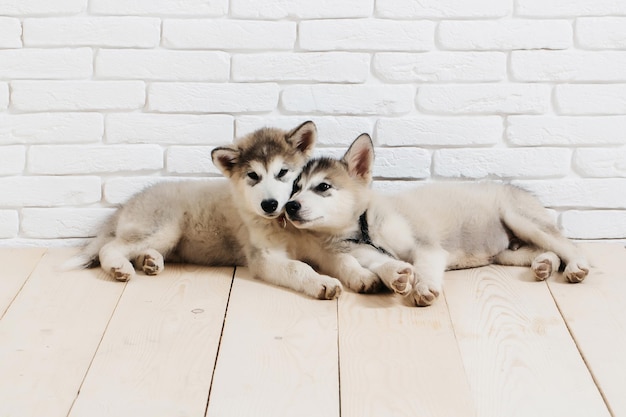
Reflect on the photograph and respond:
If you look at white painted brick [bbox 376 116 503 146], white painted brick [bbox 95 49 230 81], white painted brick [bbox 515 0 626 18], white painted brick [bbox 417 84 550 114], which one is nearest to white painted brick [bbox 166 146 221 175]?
white painted brick [bbox 95 49 230 81]

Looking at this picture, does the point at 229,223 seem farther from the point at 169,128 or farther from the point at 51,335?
the point at 51,335

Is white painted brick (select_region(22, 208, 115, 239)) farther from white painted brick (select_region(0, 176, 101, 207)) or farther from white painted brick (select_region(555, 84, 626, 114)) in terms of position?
white painted brick (select_region(555, 84, 626, 114))

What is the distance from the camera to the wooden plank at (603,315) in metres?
2.48

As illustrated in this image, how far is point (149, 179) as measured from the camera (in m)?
3.62

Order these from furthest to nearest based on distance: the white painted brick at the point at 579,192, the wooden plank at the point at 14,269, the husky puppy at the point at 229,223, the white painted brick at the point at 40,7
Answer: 1. the white painted brick at the point at 579,192
2. the white painted brick at the point at 40,7
3. the husky puppy at the point at 229,223
4. the wooden plank at the point at 14,269

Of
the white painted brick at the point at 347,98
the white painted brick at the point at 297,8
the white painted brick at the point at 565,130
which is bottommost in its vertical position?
the white painted brick at the point at 565,130

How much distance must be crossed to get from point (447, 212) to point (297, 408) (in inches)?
53.6

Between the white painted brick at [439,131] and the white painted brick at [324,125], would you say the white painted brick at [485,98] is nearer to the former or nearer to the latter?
the white painted brick at [439,131]

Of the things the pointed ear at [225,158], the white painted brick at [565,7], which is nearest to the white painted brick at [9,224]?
the pointed ear at [225,158]

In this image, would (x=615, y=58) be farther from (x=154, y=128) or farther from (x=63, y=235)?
(x=63, y=235)

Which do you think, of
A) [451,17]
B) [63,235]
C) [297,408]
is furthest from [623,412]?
[63,235]

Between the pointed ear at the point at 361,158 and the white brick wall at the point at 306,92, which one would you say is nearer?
the pointed ear at the point at 361,158

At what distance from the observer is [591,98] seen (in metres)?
3.58

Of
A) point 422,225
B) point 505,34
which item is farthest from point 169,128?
point 505,34
